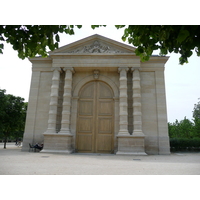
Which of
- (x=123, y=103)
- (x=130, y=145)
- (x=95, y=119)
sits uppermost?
(x=123, y=103)

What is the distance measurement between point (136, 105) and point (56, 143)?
24.8ft

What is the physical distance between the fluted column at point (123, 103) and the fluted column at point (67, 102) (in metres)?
4.55

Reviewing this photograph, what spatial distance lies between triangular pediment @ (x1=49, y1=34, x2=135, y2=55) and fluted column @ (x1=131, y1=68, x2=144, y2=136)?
248 cm

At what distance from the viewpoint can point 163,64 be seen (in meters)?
17.8

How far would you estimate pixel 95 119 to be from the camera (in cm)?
1700

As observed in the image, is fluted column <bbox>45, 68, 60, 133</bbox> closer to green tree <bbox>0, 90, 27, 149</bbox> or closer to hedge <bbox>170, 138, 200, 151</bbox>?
green tree <bbox>0, 90, 27, 149</bbox>

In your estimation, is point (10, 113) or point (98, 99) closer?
point (98, 99)

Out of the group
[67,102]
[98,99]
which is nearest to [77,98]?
[67,102]

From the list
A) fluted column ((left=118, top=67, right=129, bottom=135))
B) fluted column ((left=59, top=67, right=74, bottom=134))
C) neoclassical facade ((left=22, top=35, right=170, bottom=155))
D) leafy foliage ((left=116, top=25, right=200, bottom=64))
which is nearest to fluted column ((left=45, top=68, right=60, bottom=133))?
→ neoclassical facade ((left=22, top=35, right=170, bottom=155))

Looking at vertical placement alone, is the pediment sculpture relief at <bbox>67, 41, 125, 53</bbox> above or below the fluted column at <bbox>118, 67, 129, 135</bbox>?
above

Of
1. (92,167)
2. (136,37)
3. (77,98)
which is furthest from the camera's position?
(77,98)

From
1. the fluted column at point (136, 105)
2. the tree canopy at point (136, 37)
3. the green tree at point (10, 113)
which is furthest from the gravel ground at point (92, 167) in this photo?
the green tree at point (10, 113)

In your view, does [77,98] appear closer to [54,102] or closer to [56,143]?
[54,102]

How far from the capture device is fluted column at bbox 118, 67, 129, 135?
51.3 ft
